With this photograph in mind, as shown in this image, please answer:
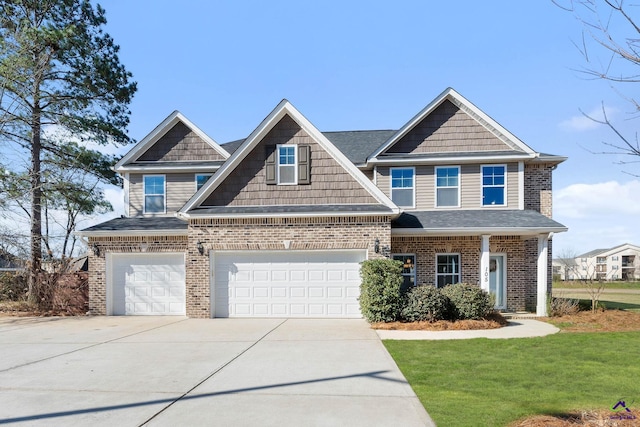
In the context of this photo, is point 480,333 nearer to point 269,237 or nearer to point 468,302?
point 468,302

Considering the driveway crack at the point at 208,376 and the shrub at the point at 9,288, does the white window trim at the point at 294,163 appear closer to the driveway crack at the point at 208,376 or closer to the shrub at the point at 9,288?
the driveway crack at the point at 208,376

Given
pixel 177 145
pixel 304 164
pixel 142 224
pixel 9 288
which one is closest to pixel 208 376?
pixel 304 164

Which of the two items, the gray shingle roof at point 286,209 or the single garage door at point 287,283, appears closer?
the gray shingle roof at point 286,209

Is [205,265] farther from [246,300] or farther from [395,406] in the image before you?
[395,406]

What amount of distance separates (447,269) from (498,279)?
201 centimetres

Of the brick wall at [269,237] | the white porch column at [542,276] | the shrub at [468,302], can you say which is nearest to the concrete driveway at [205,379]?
the brick wall at [269,237]

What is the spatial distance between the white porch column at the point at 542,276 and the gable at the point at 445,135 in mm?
4237

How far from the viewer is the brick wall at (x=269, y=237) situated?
13.4m

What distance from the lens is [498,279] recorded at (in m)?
15.5

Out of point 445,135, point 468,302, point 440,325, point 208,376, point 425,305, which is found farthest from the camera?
point 445,135

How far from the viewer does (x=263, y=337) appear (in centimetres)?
1040

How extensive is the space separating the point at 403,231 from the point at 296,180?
4174 millimetres

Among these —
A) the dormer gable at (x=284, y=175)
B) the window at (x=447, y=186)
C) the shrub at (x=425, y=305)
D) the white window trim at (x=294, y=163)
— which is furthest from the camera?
the window at (x=447, y=186)

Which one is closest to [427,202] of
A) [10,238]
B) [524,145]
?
[524,145]
